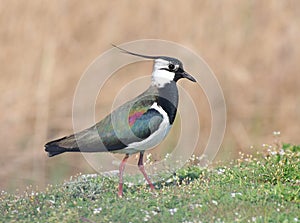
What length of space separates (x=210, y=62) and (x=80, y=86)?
2.01m

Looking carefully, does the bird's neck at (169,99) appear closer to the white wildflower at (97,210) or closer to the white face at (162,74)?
the white face at (162,74)

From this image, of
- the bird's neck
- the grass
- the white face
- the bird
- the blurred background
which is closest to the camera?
the grass

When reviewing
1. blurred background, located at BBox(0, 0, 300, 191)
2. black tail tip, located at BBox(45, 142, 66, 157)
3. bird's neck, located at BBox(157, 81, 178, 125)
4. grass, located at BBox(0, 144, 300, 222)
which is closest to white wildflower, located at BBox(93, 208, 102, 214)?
grass, located at BBox(0, 144, 300, 222)

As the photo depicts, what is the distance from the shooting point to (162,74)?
24.3 feet

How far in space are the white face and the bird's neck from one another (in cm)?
5

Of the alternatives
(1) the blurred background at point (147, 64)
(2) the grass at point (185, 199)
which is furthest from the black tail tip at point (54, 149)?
(1) the blurred background at point (147, 64)

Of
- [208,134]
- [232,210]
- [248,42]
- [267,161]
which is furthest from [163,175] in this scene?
[248,42]

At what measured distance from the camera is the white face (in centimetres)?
738

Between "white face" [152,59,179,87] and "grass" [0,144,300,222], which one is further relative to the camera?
"white face" [152,59,179,87]

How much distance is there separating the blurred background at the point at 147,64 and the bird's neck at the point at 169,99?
398 cm

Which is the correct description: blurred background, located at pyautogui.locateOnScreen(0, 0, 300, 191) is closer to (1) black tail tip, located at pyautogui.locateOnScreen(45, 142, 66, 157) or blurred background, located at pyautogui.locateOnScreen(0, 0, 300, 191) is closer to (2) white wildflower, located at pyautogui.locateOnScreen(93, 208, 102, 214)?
(1) black tail tip, located at pyautogui.locateOnScreen(45, 142, 66, 157)

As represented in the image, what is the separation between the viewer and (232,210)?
620cm

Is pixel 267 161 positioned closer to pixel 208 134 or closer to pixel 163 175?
pixel 163 175

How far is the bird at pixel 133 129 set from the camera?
7.03 metres
